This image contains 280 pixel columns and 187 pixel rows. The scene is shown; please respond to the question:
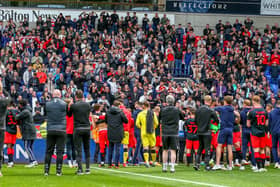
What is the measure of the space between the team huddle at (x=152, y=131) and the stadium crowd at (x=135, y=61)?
625 cm

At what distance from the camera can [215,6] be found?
1785 inches

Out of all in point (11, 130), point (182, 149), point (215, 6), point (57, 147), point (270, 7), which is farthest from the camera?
point (270, 7)

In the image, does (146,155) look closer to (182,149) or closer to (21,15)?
(182,149)

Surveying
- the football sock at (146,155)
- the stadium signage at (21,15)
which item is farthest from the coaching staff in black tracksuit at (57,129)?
the stadium signage at (21,15)

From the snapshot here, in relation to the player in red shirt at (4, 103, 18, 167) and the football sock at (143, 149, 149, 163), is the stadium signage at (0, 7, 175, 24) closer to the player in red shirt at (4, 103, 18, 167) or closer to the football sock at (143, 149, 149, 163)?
the player in red shirt at (4, 103, 18, 167)

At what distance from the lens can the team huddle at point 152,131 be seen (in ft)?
66.1

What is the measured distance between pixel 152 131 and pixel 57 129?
16.2 feet

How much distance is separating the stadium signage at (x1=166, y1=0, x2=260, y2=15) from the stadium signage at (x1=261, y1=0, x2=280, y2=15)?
0.32 metres

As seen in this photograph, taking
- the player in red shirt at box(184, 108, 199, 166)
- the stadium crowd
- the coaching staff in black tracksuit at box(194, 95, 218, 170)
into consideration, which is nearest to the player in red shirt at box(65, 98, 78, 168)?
the coaching staff in black tracksuit at box(194, 95, 218, 170)

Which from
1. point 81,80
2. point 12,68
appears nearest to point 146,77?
point 81,80

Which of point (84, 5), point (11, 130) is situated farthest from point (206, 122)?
point (84, 5)

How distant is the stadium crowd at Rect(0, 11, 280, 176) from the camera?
3375 cm

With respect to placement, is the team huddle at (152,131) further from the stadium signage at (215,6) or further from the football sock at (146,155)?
the stadium signage at (215,6)

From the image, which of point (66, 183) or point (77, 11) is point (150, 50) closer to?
point (77, 11)
